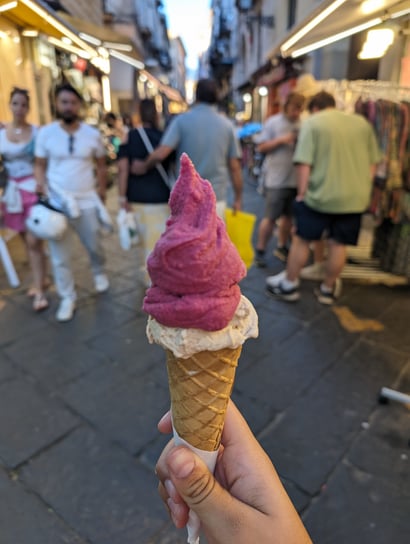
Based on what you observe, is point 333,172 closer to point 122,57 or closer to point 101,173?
point 101,173

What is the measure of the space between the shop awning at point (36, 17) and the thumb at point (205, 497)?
7.01ft

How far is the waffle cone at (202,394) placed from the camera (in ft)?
3.85

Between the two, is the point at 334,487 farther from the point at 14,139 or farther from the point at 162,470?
the point at 14,139

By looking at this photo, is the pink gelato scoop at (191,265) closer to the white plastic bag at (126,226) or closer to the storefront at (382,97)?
the storefront at (382,97)

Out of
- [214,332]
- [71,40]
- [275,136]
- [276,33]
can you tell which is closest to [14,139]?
[71,40]

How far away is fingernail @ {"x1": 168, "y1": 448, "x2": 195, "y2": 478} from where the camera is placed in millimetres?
1017

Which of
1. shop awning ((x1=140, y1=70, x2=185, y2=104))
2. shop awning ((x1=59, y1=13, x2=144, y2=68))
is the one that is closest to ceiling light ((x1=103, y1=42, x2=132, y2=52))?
shop awning ((x1=59, y1=13, x2=144, y2=68))

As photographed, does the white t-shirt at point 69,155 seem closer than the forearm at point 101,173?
Yes

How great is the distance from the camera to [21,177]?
12.8 ft

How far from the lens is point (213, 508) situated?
1.02 m

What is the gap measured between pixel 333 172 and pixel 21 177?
2966 millimetres

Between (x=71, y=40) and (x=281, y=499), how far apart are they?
4562 millimetres

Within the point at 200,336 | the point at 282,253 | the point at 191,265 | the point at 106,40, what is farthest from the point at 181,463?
the point at 106,40

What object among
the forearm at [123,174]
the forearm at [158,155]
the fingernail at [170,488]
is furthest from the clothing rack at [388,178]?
the fingernail at [170,488]
